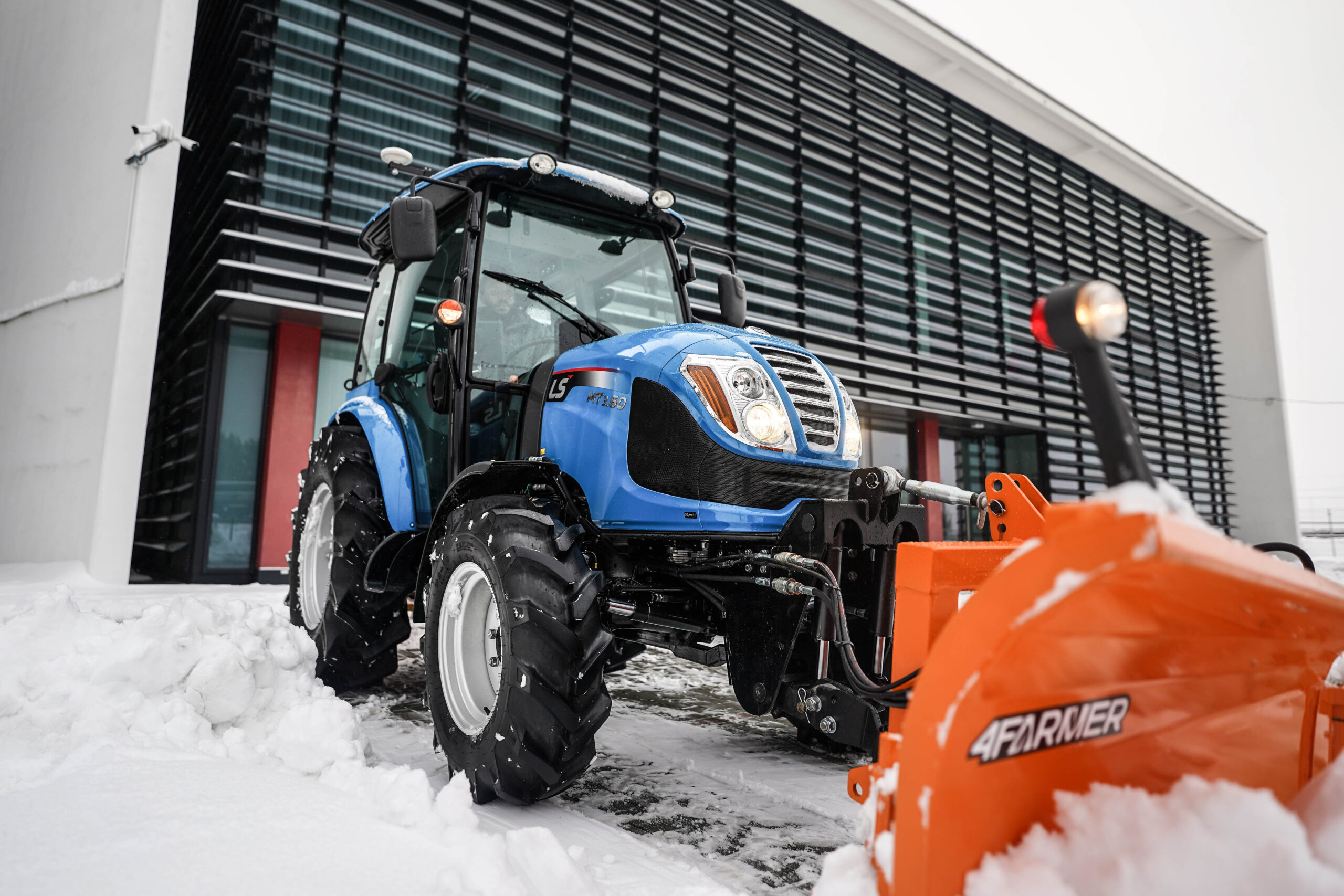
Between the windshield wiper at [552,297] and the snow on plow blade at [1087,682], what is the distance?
2193 mm

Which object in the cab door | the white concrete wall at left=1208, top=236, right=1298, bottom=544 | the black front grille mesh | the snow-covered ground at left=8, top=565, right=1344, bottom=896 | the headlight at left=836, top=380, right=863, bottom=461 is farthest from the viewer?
the white concrete wall at left=1208, top=236, right=1298, bottom=544

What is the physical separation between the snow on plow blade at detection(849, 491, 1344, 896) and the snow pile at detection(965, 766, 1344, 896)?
0.04m

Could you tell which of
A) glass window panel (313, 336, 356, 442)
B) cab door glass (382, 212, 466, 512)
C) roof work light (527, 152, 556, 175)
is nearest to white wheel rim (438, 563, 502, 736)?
cab door glass (382, 212, 466, 512)

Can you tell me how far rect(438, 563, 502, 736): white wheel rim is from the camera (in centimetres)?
271

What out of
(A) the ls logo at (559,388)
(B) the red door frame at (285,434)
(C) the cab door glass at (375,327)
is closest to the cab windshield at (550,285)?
(A) the ls logo at (559,388)

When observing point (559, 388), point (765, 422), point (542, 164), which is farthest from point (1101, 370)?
point (542, 164)

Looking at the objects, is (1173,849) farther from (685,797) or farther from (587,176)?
(587,176)

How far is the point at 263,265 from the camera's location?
7.25m

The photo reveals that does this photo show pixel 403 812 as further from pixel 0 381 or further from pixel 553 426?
pixel 0 381

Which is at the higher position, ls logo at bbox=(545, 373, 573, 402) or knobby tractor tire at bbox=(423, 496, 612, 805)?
ls logo at bbox=(545, 373, 573, 402)

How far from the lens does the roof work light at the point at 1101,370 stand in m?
1.13

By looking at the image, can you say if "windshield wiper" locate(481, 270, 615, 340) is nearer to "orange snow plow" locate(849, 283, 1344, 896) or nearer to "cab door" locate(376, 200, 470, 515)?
"cab door" locate(376, 200, 470, 515)

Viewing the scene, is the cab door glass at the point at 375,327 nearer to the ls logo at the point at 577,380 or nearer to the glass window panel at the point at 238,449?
the ls logo at the point at 577,380

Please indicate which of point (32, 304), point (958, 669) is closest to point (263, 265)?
point (32, 304)
